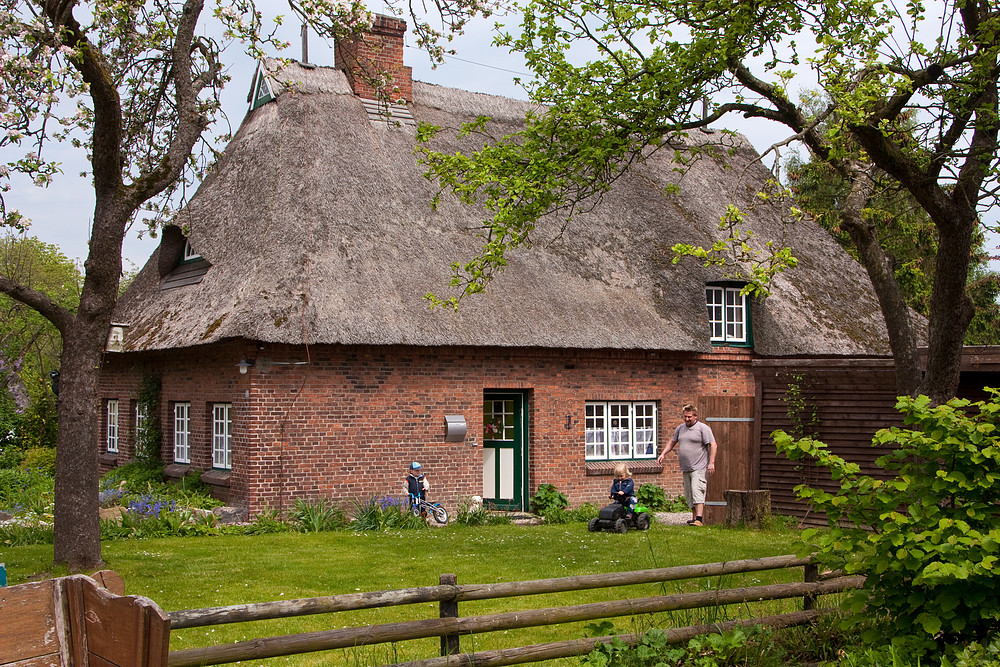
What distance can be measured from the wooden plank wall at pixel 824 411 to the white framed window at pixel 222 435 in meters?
8.47

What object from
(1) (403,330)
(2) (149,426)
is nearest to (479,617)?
(1) (403,330)

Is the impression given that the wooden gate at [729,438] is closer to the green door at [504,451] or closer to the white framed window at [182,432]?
Result: the green door at [504,451]

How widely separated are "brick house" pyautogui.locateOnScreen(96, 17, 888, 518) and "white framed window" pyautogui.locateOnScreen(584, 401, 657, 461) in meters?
0.04

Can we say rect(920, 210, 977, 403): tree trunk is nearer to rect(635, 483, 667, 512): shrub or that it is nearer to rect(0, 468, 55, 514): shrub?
rect(635, 483, 667, 512): shrub

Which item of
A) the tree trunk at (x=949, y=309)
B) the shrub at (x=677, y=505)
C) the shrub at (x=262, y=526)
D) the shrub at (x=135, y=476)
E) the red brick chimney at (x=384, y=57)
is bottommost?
the shrub at (x=677, y=505)

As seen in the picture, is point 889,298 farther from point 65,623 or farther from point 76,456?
point 65,623

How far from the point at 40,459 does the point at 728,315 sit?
15.5 metres

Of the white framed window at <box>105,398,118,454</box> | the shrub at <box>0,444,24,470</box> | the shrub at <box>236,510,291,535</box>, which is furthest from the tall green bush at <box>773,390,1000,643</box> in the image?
the shrub at <box>0,444,24,470</box>

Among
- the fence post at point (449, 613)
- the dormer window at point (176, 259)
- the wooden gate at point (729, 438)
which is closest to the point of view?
the fence post at point (449, 613)

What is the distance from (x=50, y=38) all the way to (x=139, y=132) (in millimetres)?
2408

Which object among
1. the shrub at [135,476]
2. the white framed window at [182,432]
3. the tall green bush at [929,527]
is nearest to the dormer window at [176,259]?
the white framed window at [182,432]

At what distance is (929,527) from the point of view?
5359mm

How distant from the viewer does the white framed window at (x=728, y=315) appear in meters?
18.1

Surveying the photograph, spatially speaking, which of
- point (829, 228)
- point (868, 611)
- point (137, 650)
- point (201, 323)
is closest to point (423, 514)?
point (201, 323)
